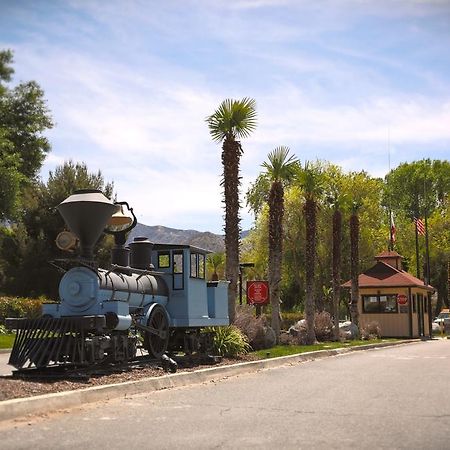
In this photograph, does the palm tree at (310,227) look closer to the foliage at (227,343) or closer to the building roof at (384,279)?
the foliage at (227,343)

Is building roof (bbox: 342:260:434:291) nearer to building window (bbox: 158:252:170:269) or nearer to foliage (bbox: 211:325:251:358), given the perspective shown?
foliage (bbox: 211:325:251:358)

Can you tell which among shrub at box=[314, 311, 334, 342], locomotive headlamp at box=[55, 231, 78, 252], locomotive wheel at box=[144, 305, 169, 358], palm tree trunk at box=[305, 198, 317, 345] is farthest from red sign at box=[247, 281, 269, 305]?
locomotive headlamp at box=[55, 231, 78, 252]

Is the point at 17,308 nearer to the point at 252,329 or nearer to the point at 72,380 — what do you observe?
the point at 252,329

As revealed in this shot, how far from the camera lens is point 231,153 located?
75.8ft

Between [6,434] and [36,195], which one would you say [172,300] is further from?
[36,195]

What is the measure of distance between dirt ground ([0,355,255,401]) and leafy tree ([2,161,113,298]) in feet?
84.7

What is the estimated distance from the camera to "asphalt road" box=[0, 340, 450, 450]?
22.2 ft

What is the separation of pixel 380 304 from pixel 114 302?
29.1 metres

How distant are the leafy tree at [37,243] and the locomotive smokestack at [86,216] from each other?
25677 mm

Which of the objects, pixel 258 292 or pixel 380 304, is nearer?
pixel 258 292

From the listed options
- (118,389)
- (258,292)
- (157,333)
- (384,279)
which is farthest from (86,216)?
(384,279)

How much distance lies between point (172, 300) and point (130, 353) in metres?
2.63

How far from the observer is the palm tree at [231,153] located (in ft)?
73.5

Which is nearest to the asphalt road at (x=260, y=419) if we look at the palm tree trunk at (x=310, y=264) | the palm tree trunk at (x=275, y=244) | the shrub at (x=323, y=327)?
the palm tree trunk at (x=275, y=244)
